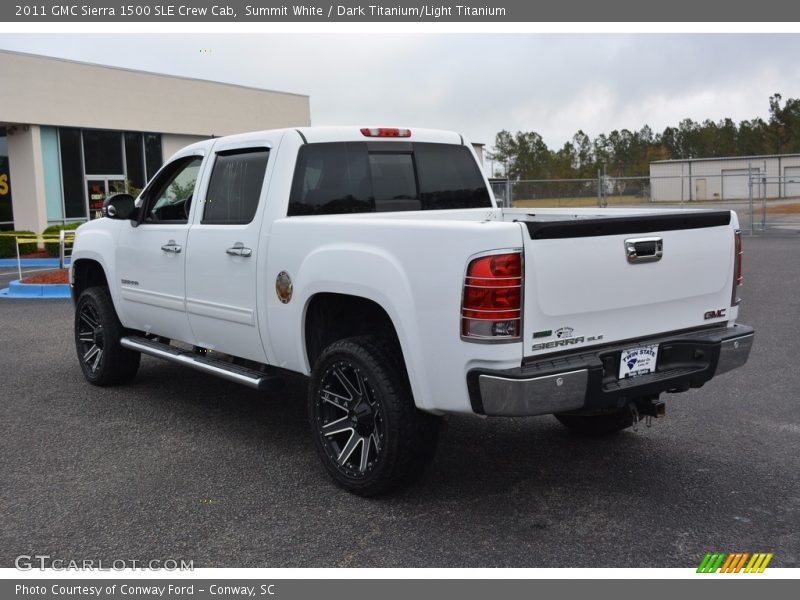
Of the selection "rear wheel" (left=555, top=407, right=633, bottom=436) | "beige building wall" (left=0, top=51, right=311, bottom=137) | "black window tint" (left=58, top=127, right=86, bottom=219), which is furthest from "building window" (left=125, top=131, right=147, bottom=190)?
"rear wheel" (left=555, top=407, right=633, bottom=436)

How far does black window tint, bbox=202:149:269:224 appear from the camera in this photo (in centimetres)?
545

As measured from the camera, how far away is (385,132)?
5.66 m

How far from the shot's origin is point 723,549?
389cm

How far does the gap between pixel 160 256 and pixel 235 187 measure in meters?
1.00

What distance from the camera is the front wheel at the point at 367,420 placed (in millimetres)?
4305

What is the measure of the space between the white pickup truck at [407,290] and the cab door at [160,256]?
2 cm

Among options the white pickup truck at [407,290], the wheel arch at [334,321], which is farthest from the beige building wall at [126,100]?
the wheel arch at [334,321]

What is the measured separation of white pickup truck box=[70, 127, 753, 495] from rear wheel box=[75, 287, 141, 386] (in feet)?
2.05

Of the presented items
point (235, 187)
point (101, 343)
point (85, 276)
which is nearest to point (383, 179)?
point (235, 187)

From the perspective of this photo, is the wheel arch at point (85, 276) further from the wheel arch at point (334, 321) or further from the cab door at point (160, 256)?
the wheel arch at point (334, 321)

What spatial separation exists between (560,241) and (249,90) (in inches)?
1308

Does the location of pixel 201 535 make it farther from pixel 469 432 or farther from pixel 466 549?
pixel 469 432

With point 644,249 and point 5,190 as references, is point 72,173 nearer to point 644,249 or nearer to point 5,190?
point 5,190

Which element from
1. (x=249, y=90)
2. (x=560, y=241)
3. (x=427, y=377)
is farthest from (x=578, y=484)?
(x=249, y=90)
